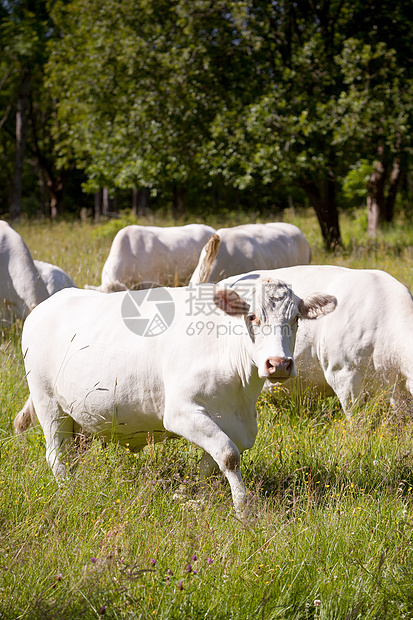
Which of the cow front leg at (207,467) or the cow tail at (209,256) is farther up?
the cow tail at (209,256)

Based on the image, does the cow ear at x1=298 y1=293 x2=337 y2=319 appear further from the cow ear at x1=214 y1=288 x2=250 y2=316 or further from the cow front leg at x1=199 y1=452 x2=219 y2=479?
the cow front leg at x1=199 y1=452 x2=219 y2=479

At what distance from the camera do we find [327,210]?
563 inches

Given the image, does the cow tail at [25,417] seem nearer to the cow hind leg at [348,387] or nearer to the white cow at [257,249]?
the cow hind leg at [348,387]

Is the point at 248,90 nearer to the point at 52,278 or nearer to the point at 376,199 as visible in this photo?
the point at 376,199

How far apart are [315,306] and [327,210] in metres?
11.1

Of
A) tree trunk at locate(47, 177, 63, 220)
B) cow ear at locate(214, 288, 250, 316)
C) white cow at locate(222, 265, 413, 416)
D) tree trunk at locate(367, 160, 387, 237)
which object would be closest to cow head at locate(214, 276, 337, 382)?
cow ear at locate(214, 288, 250, 316)

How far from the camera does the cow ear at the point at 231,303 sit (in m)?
3.53

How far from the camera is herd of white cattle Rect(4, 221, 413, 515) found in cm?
349

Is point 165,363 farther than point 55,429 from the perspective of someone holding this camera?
No

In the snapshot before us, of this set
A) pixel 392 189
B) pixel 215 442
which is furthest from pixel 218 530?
pixel 392 189

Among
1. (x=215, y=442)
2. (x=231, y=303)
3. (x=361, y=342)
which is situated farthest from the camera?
(x=361, y=342)

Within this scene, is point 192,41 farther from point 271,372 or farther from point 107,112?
point 271,372

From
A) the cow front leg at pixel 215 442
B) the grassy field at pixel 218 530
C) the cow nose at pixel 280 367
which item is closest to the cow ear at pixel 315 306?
the cow nose at pixel 280 367

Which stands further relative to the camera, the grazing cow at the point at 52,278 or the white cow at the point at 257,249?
the white cow at the point at 257,249
